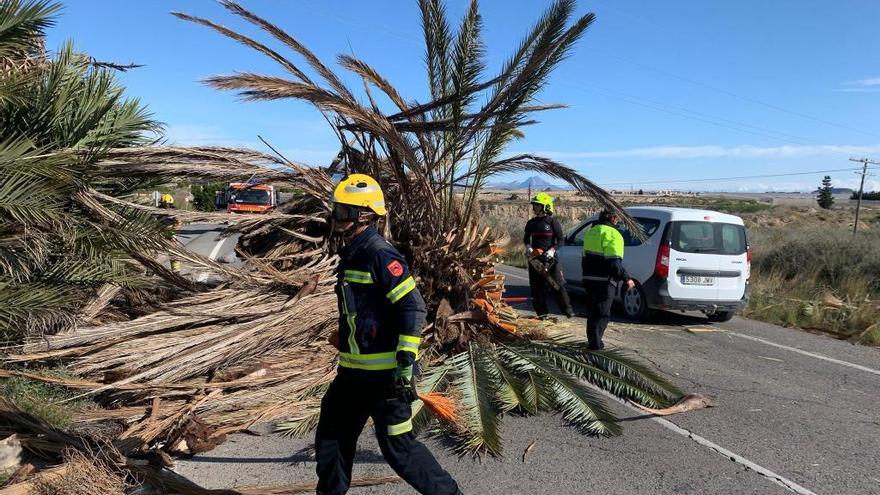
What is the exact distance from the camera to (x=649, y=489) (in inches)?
156

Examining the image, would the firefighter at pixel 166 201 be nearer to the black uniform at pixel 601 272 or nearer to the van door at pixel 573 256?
the black uniform at pixel 601 272

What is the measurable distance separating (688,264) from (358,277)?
7300 millimetres

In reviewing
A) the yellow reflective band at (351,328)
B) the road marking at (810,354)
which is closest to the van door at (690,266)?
the road marking at (810,354)

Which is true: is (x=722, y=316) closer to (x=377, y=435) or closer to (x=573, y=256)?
(x=573, y=256)

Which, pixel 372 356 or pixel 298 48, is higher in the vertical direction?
pixel 298 48

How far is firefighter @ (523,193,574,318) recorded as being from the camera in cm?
897

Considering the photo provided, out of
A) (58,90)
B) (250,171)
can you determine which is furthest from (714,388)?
(58,90)

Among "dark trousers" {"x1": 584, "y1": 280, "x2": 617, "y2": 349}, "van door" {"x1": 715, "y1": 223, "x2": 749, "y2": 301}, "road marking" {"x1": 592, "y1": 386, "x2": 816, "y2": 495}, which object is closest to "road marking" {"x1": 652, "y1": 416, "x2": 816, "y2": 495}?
"road marking" {"x1": 592, "y1": 386, "x2": 816, "y2": 495}

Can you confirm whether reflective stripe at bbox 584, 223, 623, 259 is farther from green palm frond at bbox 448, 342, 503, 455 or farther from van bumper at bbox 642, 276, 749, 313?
van bumper at bbox 642, 276, 749, 313

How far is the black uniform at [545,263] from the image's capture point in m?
8.98

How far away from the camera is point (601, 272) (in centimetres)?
727

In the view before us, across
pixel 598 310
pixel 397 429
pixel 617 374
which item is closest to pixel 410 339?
pixel 397 429

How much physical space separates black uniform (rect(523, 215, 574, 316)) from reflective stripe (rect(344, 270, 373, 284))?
18.9 ft

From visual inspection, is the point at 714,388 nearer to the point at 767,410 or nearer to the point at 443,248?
the point at 767,410
